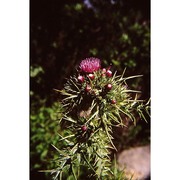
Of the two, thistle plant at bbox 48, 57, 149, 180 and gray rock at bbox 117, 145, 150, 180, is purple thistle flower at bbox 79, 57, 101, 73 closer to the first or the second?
thistle plant at bbox 48, 57, 149, 180

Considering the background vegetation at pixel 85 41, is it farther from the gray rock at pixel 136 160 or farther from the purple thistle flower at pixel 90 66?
the purple thistle flower at pixel 90 66

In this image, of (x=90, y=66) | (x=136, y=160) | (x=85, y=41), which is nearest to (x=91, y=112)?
(x=90, y=66)

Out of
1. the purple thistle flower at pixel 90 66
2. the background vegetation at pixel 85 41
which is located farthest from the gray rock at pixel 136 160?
the purple thistle flower at pixel 90 66

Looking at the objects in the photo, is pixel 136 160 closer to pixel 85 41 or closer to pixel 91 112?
pixel 85 41

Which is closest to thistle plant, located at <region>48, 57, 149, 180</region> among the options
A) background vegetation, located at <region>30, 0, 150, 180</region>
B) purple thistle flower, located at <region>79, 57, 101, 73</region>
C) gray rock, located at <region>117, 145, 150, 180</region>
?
purple thistle flower, located at <region>79, 57, 101, 73</region>
